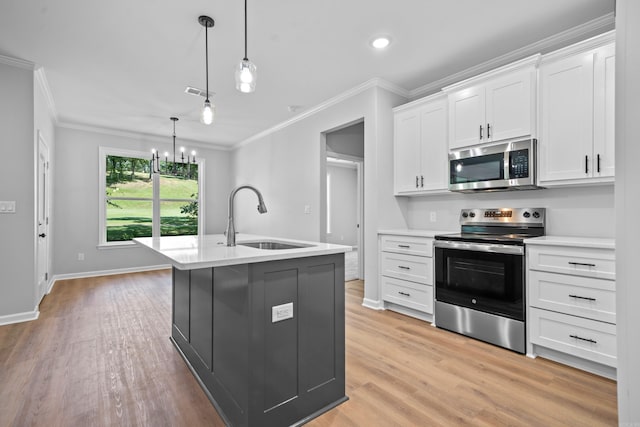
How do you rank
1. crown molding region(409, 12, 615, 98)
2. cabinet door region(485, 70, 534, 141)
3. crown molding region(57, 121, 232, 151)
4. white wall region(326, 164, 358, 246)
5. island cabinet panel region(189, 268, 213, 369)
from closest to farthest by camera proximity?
island cabinet panel region(189, 268, 213, 369) < crown molding region(409, 12, 615, 98) < cabinet door region(485, 70, 534, 141) < crown molding region(57, 121, 232, 151) < white wall region(326, 164, 358, 246)

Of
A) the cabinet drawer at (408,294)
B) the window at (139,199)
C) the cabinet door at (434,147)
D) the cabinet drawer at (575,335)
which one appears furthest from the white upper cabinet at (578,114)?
the window at (139,199)

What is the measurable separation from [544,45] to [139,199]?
6.46m

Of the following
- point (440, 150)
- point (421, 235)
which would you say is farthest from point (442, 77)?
point (421, 235)

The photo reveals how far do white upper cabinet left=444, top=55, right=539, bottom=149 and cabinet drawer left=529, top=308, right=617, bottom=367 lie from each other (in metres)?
1.47

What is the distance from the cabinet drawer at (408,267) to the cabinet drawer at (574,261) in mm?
912

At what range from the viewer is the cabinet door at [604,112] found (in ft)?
7.22

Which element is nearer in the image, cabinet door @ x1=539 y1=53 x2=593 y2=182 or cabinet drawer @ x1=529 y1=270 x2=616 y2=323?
cabinet drawer @ x1=529 y1=270 x2=616 y2=323

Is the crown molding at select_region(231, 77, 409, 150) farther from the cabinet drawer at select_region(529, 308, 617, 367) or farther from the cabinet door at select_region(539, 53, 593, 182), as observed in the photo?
the cabinet drawer at select_region(529, 308, 617, 367)

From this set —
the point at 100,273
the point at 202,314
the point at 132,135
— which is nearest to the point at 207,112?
the point at 202,314

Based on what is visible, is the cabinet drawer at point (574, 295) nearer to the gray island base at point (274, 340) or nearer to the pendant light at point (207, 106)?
the gray island base at point (274, 340)

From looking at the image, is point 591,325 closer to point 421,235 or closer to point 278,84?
point 421,235

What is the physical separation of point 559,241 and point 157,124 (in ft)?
18.7

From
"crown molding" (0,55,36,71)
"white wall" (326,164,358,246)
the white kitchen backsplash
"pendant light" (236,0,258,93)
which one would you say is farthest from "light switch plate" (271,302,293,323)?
"white wall" (326,164,358,246)

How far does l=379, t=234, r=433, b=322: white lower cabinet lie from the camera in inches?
122
